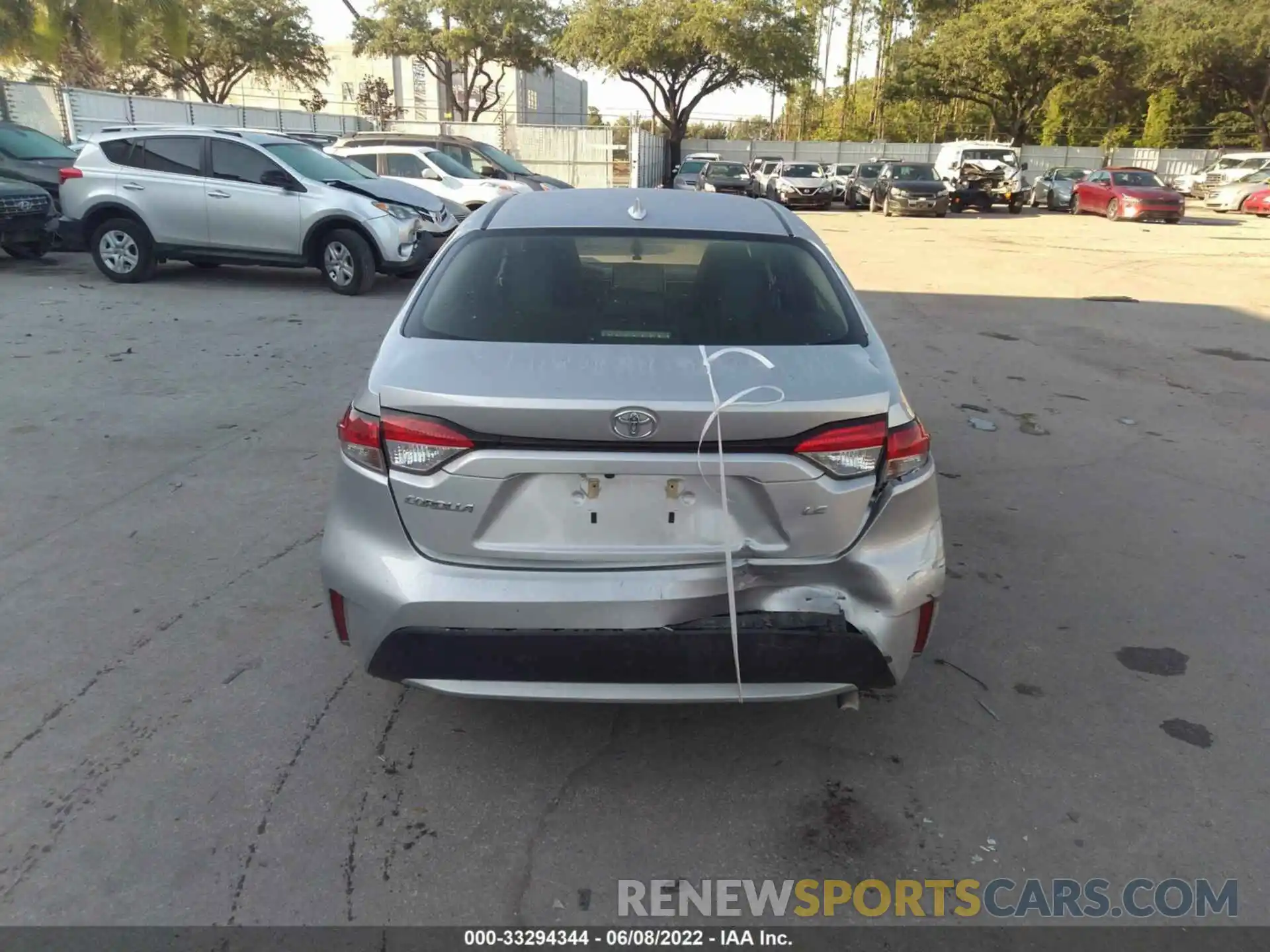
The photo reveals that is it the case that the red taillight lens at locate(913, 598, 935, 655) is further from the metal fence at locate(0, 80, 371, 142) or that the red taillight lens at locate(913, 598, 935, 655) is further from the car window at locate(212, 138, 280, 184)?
the metal fence at locate(0, 80, 371, 142)

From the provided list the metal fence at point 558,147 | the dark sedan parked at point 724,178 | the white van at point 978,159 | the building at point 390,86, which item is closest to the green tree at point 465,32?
the building at point 390,86

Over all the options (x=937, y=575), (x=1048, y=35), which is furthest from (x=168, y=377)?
(x=1048, y=35)

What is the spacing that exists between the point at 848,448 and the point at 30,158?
632 inches

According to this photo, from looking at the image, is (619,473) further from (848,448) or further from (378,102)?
(378,102)

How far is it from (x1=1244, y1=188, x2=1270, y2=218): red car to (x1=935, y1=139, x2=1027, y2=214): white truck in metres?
6.94

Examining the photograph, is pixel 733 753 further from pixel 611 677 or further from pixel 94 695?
pixel 94 695

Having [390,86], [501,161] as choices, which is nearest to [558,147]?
[501,161]

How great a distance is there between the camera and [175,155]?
36.4 feet

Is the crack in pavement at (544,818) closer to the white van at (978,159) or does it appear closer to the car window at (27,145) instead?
the car window at (27,145)

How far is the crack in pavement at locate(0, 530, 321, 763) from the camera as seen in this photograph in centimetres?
303

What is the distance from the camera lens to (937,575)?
2.71 meters

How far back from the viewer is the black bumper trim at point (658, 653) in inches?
97.5

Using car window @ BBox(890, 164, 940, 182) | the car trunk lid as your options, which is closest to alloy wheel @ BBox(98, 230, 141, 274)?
the car trunk lid

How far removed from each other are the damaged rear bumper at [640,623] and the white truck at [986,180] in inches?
1146
